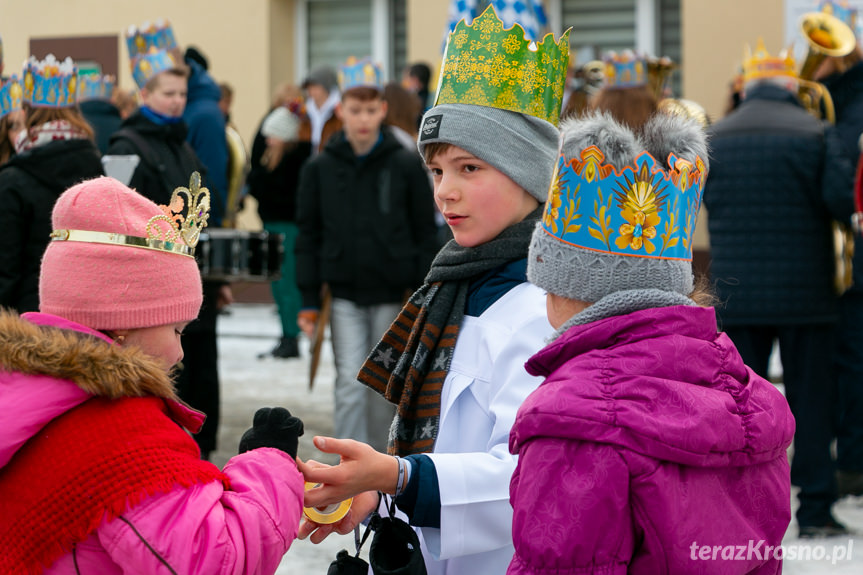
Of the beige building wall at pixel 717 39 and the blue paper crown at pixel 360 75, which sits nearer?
the blue paper crown at pixel 360 75

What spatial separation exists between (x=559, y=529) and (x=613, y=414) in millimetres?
192

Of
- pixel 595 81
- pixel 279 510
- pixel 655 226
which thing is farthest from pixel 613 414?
pixel 595 81

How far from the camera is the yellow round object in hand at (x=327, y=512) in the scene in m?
2.15

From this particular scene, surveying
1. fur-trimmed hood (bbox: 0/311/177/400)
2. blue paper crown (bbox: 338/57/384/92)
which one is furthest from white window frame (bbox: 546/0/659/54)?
fur-trimmed hood (bbox: 0/311/177/400)

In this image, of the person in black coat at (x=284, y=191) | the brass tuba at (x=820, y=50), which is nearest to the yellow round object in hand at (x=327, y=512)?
the brass tuba at (x=820, y=50)

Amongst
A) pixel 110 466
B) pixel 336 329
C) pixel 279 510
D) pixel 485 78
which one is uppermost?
pixel 485 78

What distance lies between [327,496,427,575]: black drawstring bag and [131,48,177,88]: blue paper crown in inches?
168

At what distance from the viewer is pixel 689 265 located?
1.97 metres

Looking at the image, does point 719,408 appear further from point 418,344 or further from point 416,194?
point 416,194

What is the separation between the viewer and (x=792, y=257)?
511cm

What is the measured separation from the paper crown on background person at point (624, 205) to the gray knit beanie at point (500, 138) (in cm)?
49

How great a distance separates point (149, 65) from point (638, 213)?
181 inches

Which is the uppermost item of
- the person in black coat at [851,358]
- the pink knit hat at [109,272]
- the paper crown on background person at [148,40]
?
the paper crown on background person at [148,40]

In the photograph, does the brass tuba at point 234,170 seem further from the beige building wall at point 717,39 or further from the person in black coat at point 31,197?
the beige building wall at point 717,39
